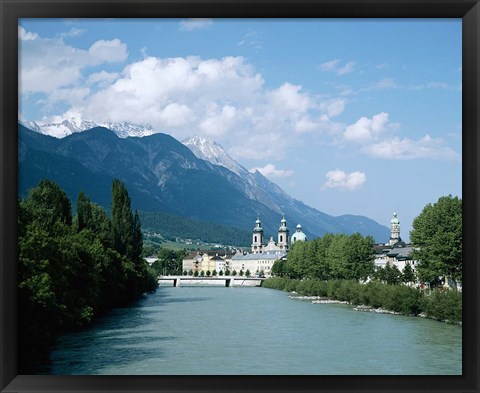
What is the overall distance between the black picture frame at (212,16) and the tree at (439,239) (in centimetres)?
1421

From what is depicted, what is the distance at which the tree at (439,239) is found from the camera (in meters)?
17.0

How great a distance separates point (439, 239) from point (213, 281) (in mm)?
29760

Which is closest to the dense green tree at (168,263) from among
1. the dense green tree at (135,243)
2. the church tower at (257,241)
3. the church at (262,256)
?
the church at (262,256)

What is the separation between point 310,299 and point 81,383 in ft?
75.9

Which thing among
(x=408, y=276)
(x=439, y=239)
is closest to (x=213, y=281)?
(x=408, y=276)

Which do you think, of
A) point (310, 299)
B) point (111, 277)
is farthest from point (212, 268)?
point (111, 277)

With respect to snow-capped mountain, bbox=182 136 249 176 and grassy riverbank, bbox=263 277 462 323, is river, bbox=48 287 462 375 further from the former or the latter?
snow-capped mountain, bbox=182 136 249 176

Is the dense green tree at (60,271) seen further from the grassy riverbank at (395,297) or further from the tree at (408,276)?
the tree at (408,276)

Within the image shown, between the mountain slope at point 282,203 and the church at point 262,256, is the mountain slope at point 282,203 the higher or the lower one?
the higher one

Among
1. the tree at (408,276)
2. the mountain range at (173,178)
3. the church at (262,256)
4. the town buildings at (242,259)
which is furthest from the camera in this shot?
the mountain range at (173,178)

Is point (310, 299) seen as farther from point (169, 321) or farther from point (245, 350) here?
point (245, 350)

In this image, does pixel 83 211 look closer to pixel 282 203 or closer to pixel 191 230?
pixel 191 230

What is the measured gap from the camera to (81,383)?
2977 mm

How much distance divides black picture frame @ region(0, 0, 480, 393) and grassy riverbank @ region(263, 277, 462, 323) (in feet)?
33.1
